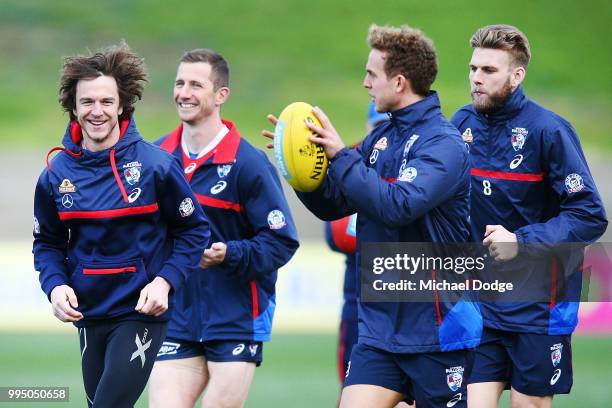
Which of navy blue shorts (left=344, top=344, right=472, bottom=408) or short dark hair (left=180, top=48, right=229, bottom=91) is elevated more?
short dark hair (left=180, top=48, right=229, bottom=91)

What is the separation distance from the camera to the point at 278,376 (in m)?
11.1

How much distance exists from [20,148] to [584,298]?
Answer: 2118cm

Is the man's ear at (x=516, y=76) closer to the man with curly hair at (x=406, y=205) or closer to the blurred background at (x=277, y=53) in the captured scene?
the man with curly hair at (x=406, y=205)

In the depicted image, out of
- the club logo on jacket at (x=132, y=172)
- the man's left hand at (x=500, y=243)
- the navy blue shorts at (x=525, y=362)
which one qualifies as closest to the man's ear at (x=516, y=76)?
the man's left hand at (x=500, y=243)

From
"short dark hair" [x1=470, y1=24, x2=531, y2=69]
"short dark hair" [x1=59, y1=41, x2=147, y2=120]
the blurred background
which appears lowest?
"short dark hair" [x1=59, y1=41, x2=147, y2=120]

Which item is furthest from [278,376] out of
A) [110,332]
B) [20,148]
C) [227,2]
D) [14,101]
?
[227,2]

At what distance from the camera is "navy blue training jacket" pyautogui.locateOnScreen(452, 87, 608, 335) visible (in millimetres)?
6047

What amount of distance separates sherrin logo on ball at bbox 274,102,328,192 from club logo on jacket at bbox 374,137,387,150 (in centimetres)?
29

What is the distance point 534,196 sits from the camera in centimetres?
622

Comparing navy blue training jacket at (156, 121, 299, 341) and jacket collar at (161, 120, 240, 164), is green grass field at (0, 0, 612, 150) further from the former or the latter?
navy blue training jacket at (156, 121, 299, 341)

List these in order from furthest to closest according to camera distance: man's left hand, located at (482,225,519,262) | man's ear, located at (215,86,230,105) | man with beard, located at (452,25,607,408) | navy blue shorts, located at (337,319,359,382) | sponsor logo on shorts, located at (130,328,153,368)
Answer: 1. navy blue shorts, located at (337,319,359,382)
2. man's ear, located at (215,86,230,105)
3. man with beard, located at (452,25,607,408)
4. man's left hand, located at (482,225,519,262)
5. sponsor logo on shorts, located at (130,328,153,368)

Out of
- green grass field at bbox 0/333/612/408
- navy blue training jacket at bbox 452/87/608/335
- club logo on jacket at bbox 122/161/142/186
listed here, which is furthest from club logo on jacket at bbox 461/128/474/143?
green grass field at bbox 0/333/612/408

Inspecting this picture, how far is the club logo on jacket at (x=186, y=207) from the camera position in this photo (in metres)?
5.48

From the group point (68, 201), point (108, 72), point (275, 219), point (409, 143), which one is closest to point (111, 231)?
point (68, 201)
